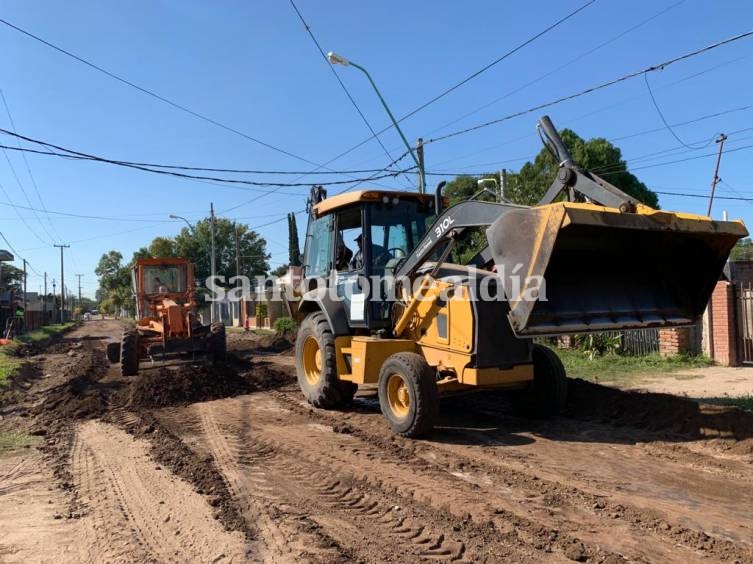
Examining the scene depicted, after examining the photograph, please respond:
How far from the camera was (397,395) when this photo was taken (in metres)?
7.10

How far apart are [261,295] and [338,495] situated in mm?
34691

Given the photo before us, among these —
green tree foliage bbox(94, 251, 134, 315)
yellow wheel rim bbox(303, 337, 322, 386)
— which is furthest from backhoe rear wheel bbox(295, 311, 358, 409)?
green tree foliage bbox(94, 251, 134, 315)

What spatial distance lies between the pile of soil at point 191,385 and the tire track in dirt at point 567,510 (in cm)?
479

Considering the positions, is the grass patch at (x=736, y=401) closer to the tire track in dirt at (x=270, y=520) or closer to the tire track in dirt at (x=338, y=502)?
the tire track in dirt at (x=338, y=502)

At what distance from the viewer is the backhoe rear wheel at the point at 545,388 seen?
732cm

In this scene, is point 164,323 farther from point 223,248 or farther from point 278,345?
point 223,248

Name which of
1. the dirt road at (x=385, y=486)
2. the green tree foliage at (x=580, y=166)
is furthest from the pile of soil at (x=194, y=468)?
the green tree foliage at (x=580, y=166)

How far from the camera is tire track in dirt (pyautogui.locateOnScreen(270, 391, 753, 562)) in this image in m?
3.81

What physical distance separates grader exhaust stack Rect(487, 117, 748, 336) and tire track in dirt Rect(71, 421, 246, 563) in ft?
10.6

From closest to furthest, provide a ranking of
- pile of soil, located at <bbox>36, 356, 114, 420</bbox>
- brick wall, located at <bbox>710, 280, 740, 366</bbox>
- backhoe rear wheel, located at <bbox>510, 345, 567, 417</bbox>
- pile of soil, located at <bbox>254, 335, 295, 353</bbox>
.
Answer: backhoe rear wheel, located at <bbox>510, 345, 567, 417</bbox>, pile of soil, located at <bbox>36, 356, 114, 420</bbox>, brick wall, located at <bbox>710, 280, 740, 366</bbox>, pile of soil, located at <bbox>254, 335, 295, 353</bbox>

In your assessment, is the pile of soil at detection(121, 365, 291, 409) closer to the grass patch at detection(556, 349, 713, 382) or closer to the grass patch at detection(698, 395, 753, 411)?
the grass patch at detection(556, 349, 713, 382)

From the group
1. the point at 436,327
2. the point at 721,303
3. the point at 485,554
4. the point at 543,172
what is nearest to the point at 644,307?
the point at 436,327

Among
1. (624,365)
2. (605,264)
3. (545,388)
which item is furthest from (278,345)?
(605,264)

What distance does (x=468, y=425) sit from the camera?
7441mm
